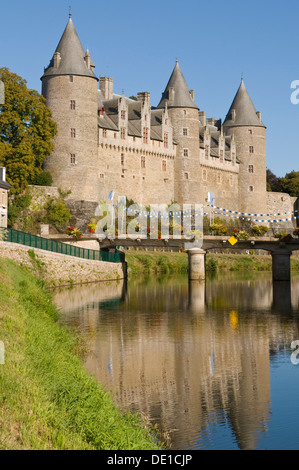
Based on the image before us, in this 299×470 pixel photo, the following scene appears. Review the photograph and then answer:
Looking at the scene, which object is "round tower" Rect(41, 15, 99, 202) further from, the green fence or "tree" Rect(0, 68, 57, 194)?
the green fence

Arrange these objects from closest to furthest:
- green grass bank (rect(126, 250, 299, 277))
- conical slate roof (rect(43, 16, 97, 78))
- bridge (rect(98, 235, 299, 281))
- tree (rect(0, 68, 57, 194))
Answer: bridge (rect(98, 235, 299, 281)) < tree (rect(0, 68, 57, 194)) < green grass bank (rect(126, 250, 299, 277)) < conical slate roof (rect(43, 16, 97, 78))

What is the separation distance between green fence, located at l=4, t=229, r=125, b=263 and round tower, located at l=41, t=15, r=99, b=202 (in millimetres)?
9618

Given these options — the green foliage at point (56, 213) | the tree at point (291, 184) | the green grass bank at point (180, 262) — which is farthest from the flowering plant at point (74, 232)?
the tree at point (291, 184)

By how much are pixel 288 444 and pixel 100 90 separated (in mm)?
53546

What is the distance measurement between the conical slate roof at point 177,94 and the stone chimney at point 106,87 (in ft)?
16.3

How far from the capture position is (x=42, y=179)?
5038 cm

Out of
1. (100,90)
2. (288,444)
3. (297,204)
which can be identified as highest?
(100,90)

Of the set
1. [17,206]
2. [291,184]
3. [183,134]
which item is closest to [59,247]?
[17,206]

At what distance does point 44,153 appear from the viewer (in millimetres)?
48062

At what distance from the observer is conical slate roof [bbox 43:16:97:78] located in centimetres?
5119

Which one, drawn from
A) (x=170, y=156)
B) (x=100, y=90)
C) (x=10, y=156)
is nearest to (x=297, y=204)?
(x=170, y=156)

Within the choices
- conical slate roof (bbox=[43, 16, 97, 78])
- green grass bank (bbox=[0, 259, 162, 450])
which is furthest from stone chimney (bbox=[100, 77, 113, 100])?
green grass bank (bbox=[0, 259, 162, 450])

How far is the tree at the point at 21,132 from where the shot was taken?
44656 mm

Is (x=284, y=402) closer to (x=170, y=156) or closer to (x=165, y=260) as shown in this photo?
(x=165, y=260)
